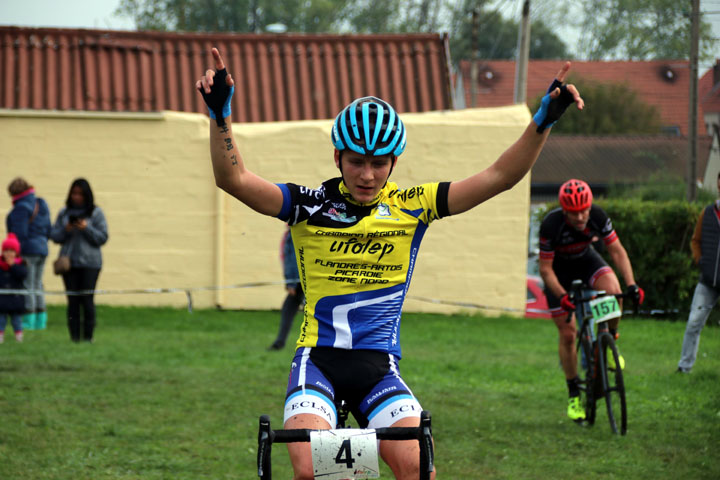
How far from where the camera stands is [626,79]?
47688 mm

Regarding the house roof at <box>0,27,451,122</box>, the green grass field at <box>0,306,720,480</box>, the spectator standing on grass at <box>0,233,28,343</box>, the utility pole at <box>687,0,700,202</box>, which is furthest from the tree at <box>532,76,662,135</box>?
the spectator standing on grass at <box>0,233,28,343</box>

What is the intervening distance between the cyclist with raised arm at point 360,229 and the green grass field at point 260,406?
9.54 ft

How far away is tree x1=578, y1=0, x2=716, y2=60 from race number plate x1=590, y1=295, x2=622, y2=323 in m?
9.94

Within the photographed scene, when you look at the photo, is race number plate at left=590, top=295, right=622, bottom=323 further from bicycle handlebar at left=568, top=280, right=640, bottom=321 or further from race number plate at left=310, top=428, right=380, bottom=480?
race number plate at left=310, top=428, right=380, bottom=480

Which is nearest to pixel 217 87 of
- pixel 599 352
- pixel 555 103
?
pixel 555 103

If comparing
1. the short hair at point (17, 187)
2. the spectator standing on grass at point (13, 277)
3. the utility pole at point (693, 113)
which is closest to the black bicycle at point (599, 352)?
the spectator standing on grass at point (13, 277)

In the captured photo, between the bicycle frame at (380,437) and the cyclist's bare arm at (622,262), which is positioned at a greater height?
the cyclist's bare arm at (622,262)

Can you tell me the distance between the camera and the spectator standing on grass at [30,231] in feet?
44.3

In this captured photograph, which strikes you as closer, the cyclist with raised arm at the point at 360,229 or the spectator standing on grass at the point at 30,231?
the cyclist with raised arm at the point at 360,229

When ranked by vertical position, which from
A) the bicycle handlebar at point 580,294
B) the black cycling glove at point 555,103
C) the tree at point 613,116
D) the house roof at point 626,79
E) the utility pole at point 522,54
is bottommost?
the bicycle handlebar at point 580,294

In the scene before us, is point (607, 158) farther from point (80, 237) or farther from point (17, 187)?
point (80, 237)

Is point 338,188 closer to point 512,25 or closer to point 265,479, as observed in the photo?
point 265,479

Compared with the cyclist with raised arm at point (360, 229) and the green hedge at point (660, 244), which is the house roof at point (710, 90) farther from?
the cyclist with raised arm at point (360, 229)

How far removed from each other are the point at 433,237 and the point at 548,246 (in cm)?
875
